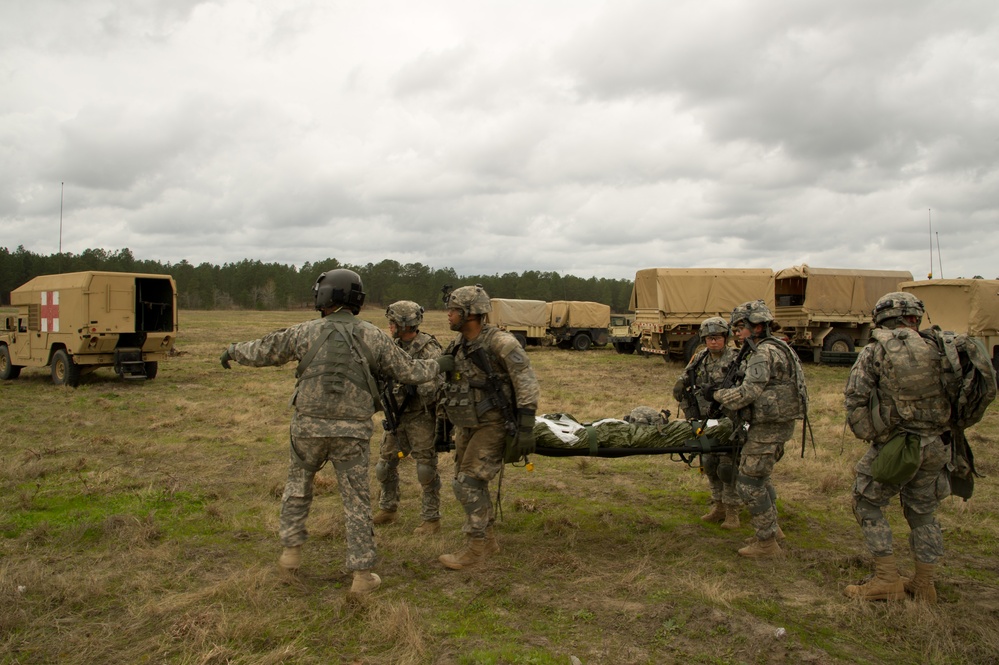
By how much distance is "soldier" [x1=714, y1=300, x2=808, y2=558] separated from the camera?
498 cm

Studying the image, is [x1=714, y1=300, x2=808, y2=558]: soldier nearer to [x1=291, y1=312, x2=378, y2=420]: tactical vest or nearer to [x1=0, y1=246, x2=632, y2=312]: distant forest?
[x1=291, y1=312, x2=378, y2=420]: tactical vest

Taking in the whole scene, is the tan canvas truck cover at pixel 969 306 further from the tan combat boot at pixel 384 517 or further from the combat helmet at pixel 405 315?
the tan combat boot at pixel 384 517


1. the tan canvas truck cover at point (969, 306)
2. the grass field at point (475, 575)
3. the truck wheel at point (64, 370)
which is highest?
the tan canvas truck cover at point (969, 306)

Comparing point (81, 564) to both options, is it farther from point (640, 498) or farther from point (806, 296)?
point (806, 296)

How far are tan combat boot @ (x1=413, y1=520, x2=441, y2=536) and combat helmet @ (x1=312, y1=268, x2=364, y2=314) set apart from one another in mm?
2119

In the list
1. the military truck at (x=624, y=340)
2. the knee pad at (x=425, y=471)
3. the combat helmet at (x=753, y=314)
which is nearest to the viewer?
the combat helmet at (x=753, y=314)

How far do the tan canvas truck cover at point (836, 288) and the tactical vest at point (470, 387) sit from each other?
1908 cm

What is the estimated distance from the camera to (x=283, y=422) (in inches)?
446

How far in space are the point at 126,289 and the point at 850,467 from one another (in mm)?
14734

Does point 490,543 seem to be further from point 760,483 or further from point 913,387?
point 913,387

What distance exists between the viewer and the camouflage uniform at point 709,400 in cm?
569

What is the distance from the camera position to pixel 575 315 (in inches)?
1184

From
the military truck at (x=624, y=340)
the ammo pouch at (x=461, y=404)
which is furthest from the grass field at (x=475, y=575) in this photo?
the military truck at (x=624, y=340)

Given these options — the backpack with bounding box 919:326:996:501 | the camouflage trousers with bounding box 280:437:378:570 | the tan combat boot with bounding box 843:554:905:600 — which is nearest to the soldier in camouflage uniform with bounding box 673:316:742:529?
the tan combat boot with bounding box 843:554:905:600
